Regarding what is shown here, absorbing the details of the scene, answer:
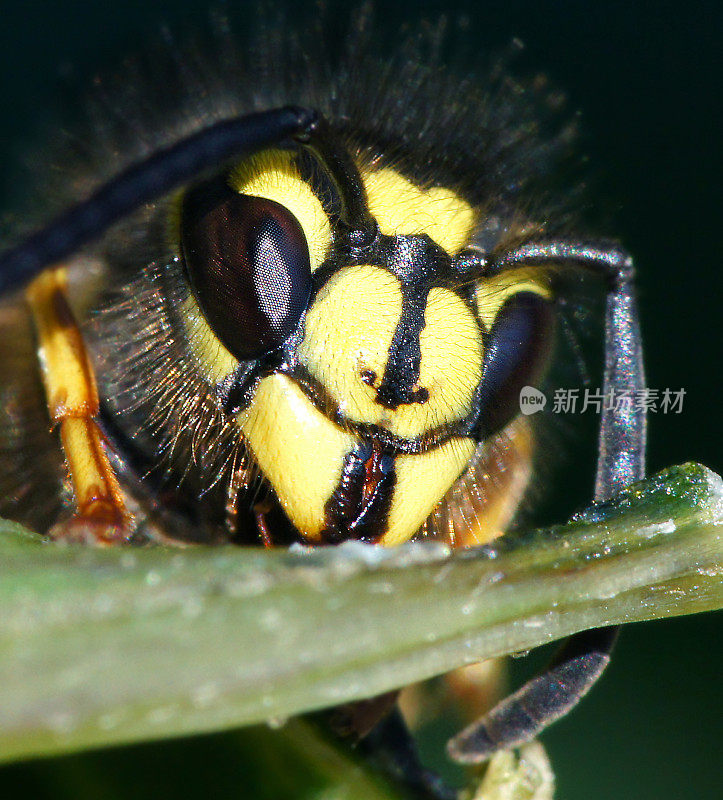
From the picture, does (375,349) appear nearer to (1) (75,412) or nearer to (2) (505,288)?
(2) (505,288)

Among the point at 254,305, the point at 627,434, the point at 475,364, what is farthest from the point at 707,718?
the point at 254,305

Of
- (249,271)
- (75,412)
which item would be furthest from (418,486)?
(75,412)

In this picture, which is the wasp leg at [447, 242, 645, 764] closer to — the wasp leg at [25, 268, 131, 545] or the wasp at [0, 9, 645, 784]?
the wasp at [0, 9, 645, 784]

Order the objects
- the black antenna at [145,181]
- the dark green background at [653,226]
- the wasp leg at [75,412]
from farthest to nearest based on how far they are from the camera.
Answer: the dark green background at [653,226], the wasp leg at [75,412], the black antenna at [145,181]

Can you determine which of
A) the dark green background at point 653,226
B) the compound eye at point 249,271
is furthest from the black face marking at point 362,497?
the dark green background at point 653,226

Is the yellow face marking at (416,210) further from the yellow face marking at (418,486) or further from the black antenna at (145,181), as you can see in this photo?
the yellow face marking at (418,486)

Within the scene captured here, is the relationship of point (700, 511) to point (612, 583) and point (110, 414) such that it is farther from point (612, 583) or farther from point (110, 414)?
point (110, 414)

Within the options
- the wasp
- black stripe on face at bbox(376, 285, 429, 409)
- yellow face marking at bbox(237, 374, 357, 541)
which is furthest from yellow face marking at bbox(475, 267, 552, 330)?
yellow face marking at bbox(237, 374, 357, 541)
